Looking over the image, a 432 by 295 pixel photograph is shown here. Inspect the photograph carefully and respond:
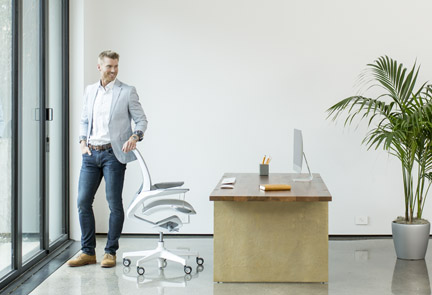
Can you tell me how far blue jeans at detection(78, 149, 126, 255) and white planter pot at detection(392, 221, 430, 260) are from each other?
7.51 ft

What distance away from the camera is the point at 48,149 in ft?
16.8

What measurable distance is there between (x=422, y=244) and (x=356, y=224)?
3.37 feet

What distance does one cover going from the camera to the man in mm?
4559

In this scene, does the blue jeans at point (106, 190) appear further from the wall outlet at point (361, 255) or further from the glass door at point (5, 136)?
the wall outlet at point (361, 255)

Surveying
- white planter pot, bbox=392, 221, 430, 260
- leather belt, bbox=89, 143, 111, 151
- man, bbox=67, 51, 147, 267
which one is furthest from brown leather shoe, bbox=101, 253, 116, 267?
white planter pot, bbox=392, 221, 430, 260

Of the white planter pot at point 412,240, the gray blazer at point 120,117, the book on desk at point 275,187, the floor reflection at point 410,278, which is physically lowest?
the floor reflection at point 410,278

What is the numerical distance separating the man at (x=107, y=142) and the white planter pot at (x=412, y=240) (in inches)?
89.6

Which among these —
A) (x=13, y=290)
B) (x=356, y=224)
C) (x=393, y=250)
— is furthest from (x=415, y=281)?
(x=13, y=290)

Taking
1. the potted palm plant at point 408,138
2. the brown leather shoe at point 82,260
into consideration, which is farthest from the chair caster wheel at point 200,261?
the potted palm plant at point 408,138

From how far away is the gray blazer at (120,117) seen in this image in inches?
179

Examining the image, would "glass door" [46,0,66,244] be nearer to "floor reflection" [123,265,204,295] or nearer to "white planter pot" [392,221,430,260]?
"floor reflection" [123,265,204,295]

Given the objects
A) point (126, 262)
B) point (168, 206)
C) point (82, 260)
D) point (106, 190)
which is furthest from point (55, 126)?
point (168, 206)

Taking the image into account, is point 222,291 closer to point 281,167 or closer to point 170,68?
point 281,167

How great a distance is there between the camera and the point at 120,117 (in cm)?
459
